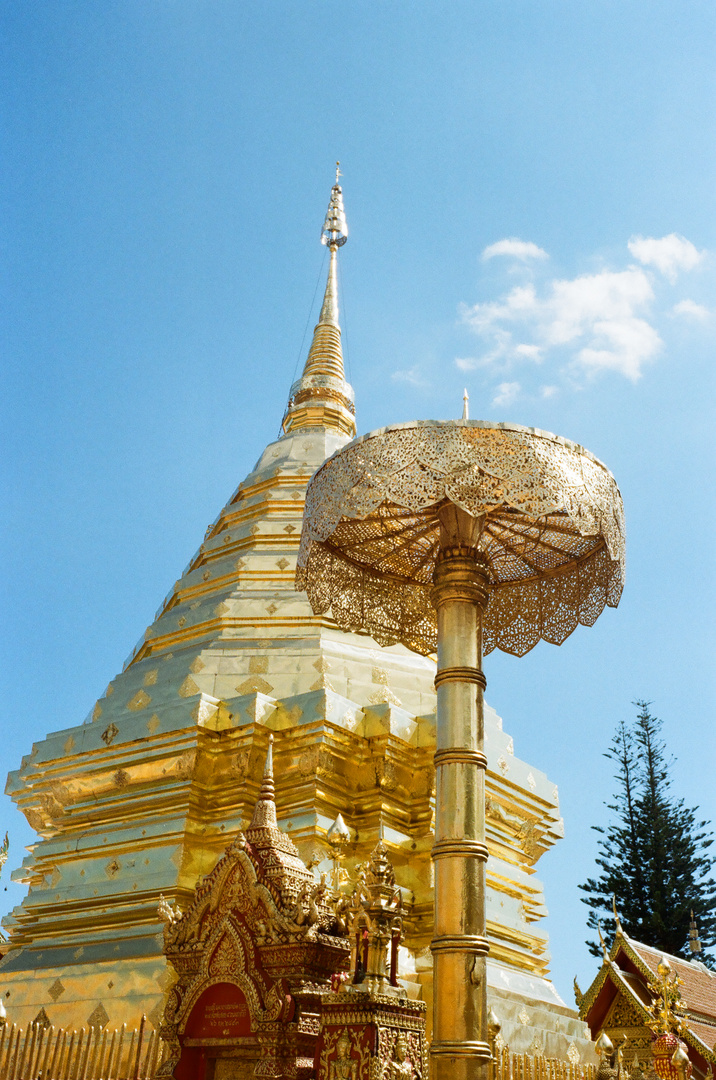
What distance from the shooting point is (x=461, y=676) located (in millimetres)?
6332

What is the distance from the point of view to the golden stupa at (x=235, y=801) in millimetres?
9758

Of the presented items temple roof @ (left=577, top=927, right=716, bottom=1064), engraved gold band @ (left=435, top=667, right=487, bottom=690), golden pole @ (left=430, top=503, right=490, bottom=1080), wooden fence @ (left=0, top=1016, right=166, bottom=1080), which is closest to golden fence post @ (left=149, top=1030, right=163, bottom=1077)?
wooden fence @ (left=0, top=1016, right=166, bottom=1080)

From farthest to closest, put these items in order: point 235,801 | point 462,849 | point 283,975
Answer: point 235,801 → point 283,975 → point 462,849

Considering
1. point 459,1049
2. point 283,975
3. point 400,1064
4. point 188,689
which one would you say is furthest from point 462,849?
point 188,689

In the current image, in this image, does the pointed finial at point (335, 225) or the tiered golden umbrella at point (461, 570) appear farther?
the pointed finial at point (335, 225)

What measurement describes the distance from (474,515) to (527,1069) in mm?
3338

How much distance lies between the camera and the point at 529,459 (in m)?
6.45

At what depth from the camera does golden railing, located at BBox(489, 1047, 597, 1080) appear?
6418 mm

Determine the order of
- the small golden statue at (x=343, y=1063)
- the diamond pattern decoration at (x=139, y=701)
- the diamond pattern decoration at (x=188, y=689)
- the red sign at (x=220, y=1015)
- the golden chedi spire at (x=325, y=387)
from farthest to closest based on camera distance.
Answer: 1. the golden chedi spire at (x=325, y=387)
2. the diamond pattern decoration at (x=139, y=701)
3. the diamond pattern decoration at (x=188, y=689)
4. the red sign at (x=220, y=1015)
5. the small golden statue at (x=343, y=1063)

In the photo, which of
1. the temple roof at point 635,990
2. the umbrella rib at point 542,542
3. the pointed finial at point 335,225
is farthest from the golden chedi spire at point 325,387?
the umbrella rib at point 542,542

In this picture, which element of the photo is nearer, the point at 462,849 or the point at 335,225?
the point at 462,849

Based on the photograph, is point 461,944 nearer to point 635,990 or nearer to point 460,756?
point 460,756

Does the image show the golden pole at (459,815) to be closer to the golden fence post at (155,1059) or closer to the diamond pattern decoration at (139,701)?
the golden fence post at (155,1059)

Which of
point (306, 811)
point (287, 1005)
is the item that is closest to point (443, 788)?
point (287, 1005)
